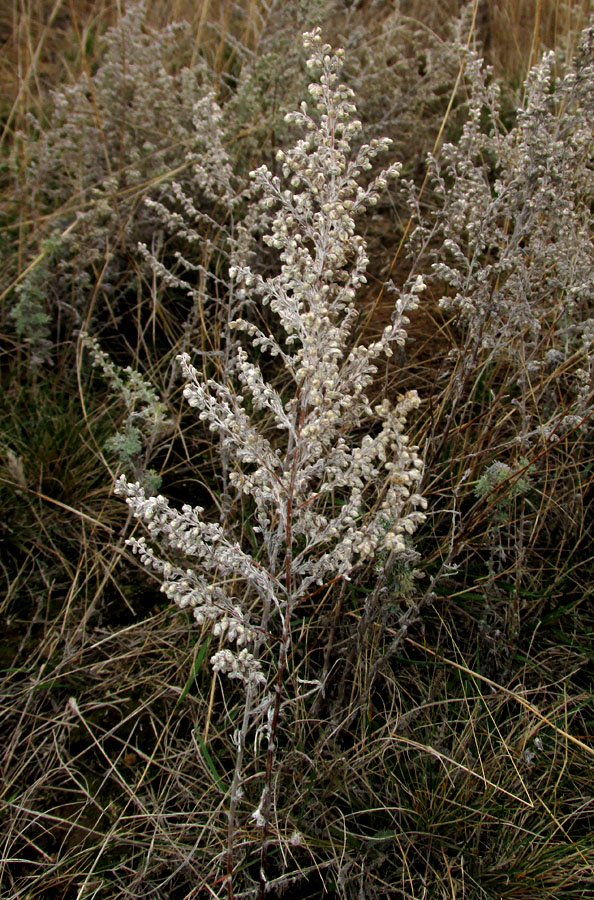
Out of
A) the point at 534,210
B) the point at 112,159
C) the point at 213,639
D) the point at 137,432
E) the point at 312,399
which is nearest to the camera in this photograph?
the point at 312,399

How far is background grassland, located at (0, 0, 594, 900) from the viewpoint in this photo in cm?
185

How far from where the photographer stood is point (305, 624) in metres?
2.22

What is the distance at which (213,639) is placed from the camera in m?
2.31

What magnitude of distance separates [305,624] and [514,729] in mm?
682

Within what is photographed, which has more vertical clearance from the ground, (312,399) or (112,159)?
(312,399)

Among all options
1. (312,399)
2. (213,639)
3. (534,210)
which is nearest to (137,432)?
(213,639)

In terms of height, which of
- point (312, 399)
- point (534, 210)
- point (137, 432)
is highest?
point (534, 210)

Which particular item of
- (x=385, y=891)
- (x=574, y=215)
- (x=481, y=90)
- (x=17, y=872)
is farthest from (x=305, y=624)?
(x=481, y=90)

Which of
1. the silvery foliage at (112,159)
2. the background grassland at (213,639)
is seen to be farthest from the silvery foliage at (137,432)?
the silvery foliage at (112,159)

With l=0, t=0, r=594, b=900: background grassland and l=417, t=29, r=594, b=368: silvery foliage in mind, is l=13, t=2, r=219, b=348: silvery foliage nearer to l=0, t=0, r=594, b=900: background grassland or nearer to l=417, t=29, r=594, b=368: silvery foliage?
l=0, t=0, r=594, b=900: background grassland

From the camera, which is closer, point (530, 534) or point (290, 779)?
point (290, 779)

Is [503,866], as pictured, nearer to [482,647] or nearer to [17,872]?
[482,647]

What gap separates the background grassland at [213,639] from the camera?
6.07 ft

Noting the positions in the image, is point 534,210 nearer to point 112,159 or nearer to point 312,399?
point 312,399
